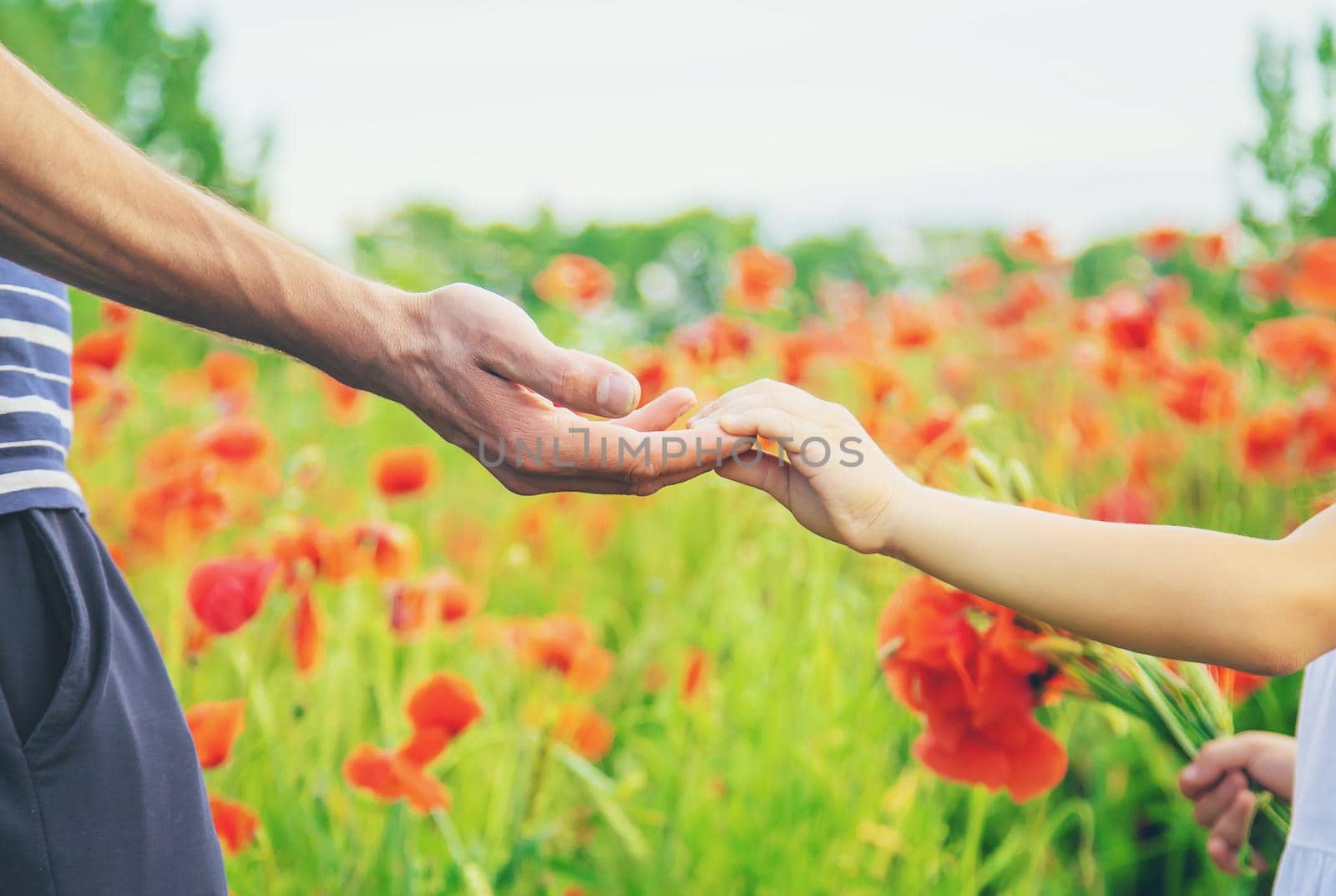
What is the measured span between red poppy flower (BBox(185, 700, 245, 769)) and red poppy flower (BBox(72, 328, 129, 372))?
0.89m

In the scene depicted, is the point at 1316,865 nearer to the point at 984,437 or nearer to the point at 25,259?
the point at 25,259

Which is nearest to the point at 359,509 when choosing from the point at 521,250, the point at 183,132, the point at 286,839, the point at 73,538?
the point at 286,839

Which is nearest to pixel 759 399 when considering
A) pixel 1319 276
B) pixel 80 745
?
pixel 80 745

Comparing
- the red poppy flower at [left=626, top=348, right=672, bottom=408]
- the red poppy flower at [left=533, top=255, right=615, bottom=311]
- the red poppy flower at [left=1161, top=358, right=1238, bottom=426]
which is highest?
the red poppy flower at [left=533, top=255, right=615, bottom=311]

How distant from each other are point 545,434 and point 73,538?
347 mm

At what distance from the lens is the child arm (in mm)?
740

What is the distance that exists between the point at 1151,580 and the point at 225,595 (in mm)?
954

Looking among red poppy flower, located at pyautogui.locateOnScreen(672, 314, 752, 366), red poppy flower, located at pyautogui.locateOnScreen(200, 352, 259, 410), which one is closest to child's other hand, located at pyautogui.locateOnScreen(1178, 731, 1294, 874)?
red poppy flower, located at pyautogui.locateOnScreen(672, 314, 752, 366)

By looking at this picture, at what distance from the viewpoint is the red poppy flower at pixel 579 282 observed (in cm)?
242

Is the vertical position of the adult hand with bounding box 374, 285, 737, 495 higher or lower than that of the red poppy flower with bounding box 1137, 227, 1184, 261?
lower

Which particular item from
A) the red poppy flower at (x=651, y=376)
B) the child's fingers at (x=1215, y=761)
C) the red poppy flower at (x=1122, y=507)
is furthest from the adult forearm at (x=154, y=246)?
the red poppy flower at (x=1122, y=507)

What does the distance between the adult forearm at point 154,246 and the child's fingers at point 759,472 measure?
0.30 metres

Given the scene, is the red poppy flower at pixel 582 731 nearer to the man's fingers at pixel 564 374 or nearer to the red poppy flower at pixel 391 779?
the red poppy flower at pixel 391 779

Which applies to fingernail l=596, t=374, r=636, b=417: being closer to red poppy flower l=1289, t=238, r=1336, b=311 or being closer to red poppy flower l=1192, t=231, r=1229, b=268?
red poppy flower l=1289, t=238, r=1336, b=311
